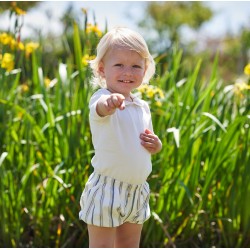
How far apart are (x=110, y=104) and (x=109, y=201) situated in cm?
42

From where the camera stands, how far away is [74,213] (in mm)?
3504

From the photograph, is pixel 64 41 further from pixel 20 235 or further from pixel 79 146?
pixel 20 235

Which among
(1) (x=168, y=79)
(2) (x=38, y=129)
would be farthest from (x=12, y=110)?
(1) (x=168, y=79)

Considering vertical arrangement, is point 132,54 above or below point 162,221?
above

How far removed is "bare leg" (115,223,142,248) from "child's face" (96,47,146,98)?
1.83 ft

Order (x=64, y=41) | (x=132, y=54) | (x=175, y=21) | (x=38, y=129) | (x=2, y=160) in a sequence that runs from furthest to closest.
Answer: (x=175, y=21) < (x=64, y=41) < (x=38, y=129) < (x=2, y=160) < (x=132, y=54)

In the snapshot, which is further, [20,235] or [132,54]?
[20,235]

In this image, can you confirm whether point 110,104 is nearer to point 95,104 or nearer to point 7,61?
point 95,104

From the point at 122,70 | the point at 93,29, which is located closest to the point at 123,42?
the point at 122,70

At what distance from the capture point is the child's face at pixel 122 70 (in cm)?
241

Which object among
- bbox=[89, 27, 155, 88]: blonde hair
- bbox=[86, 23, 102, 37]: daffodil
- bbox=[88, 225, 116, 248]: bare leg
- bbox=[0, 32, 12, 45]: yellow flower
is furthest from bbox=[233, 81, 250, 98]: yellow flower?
bbox=[88, 225, 116, 248]: bare leg

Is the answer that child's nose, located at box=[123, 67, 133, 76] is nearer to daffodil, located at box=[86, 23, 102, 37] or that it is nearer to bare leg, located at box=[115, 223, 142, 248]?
bare leg, located at box=[115, 223, 142, 248]

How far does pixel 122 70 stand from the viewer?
2.40 meters

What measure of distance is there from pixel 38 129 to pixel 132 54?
4.33ft
